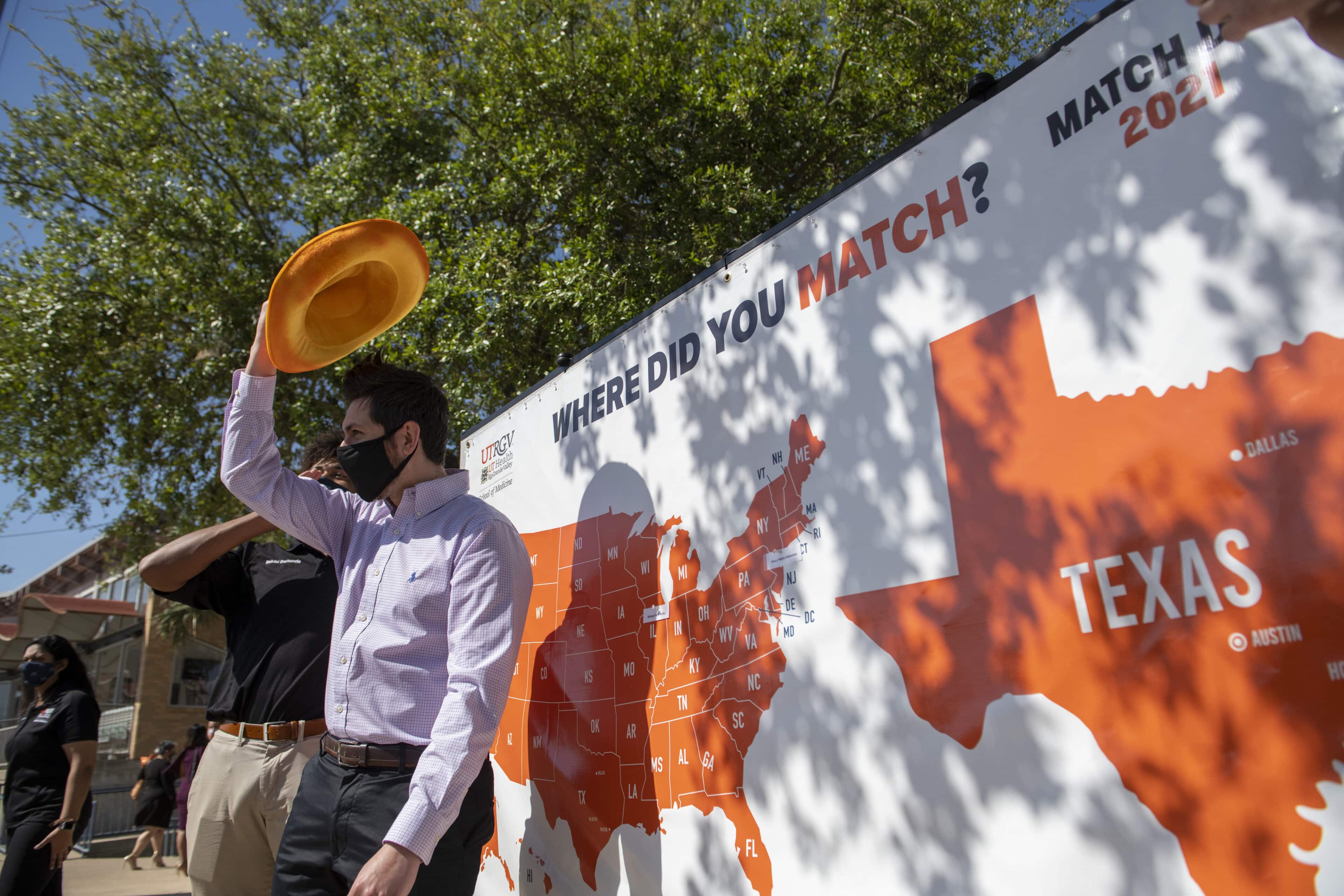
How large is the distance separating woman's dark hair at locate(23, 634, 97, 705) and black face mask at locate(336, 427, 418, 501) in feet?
10.5

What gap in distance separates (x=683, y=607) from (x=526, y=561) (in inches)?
19.7

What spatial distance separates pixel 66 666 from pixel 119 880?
7018 millimetres

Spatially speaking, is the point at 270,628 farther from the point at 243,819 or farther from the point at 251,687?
the point at 243,819

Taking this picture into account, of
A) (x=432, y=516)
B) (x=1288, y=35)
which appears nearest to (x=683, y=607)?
(x=432, y=516)

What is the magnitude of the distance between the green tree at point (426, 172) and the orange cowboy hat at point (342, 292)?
4.84 metres

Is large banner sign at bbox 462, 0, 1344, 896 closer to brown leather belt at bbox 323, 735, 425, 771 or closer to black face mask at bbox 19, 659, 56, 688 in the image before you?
brown leather belt at bbox 323, 735, 425, 771

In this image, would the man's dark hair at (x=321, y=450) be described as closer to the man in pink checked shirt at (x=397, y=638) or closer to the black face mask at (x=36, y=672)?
the man in pink checked shirt at (x=397, y=638)

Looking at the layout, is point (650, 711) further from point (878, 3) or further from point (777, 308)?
point (878, 3)

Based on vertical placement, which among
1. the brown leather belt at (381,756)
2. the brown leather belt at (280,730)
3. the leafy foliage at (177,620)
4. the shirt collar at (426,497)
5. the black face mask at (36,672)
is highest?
the leafy foliage at (177,620)

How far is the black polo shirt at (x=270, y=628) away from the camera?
9.41 ft

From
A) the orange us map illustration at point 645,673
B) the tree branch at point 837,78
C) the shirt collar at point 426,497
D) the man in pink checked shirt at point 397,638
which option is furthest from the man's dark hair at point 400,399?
the tree branch at point 837,78

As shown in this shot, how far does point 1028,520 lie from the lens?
1.59m

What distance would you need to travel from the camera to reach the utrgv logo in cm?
376

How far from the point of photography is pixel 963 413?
1.75 m
